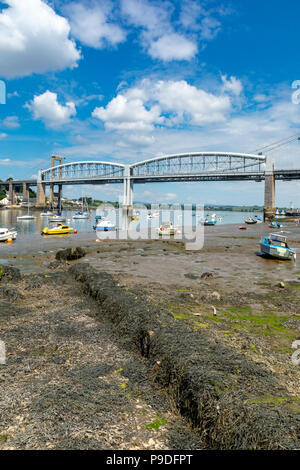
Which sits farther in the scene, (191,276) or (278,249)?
(278,249)

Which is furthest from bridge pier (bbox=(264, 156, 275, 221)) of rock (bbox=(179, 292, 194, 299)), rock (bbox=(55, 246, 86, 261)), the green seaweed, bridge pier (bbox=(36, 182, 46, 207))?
bridge pier (bbox=(36, 182, 46, 207))

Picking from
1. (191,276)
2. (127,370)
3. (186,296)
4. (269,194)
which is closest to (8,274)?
(186,296)

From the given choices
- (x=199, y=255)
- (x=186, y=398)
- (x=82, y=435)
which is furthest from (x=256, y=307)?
(x=199, y=255)

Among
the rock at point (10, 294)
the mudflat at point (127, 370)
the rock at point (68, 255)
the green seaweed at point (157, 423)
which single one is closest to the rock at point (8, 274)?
the mudflat at point (127, 370)

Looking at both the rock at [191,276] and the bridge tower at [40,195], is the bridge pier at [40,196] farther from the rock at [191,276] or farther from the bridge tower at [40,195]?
the rock at [191,276]

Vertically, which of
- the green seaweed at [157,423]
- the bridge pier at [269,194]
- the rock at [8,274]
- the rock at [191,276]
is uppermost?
the bridge pier at [269,194]

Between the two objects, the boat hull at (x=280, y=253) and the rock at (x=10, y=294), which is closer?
the rock at (x=10, y=294)

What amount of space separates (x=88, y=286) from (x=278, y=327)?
9517 mm

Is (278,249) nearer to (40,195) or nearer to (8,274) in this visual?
(8,274)

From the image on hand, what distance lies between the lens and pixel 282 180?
117750 mm

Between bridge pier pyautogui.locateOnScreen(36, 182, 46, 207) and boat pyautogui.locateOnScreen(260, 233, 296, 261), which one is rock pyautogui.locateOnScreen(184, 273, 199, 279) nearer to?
boat pyautogui.locateOnScreen(260, 233, 296, 261)

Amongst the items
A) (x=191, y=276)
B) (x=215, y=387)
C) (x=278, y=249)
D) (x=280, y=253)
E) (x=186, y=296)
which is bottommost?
(x=191, y=276)

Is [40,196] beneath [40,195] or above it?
beneath

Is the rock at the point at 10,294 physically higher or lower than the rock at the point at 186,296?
higher
